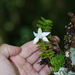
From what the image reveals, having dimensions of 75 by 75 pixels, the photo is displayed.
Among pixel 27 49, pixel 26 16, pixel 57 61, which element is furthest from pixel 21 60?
pixel 26 16

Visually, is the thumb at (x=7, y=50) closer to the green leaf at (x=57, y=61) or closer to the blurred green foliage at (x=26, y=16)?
the green leaf at (x=57, y=61)

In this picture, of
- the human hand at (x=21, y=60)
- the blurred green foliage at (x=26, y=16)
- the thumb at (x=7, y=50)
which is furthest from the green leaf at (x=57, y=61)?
the blurred green foliage at (x=26, y=16)

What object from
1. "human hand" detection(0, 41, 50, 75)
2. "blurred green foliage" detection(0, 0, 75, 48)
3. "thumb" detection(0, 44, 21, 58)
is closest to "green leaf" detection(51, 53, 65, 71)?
"human hand" detection(0, 41, 50, 75)

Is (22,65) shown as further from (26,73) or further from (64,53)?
(64,53)

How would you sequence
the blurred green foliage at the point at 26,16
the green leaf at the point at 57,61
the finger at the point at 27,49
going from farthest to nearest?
the blurred green foliage at the point at 26,16
the finger at the point at 27,49
the green leaf at the point at 57,61

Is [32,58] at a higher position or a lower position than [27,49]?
lower

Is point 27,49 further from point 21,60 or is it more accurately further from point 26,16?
point 26,16
